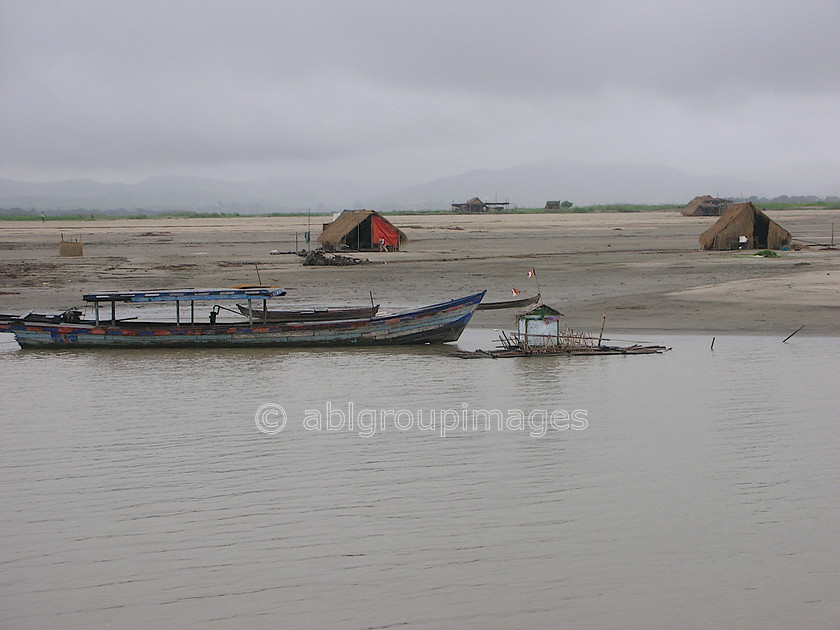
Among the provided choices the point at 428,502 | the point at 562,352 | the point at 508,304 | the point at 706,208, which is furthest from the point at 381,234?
the point at 706,208

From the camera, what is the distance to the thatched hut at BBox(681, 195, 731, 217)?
2611 inches

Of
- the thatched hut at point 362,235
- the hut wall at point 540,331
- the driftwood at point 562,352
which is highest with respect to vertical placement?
the thatched hut at point 362,235

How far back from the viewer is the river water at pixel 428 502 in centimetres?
584

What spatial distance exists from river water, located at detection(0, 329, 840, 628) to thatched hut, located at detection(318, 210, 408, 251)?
2179 cm

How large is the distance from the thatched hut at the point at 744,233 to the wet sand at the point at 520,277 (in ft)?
2.97

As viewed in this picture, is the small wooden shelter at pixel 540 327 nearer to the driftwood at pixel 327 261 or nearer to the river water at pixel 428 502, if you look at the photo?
the river water at pixel 428 502

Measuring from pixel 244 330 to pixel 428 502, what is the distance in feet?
30.5

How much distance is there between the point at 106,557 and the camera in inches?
257

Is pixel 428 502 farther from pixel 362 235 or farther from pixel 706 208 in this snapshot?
pixel 706 208

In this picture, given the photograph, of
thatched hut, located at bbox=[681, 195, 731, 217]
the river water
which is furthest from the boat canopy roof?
thatched hut, located at bbox=[681, 195, 731, 217]

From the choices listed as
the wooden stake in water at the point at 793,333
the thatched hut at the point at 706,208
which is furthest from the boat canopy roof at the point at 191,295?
the thatched hut at the point at 706,208

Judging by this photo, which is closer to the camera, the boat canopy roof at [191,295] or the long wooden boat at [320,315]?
the boat canopy roof at [191,295]

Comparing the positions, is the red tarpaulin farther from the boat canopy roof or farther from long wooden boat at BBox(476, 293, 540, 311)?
the boat canopy roof

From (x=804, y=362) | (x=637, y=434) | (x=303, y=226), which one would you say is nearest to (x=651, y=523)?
(x=637, y=434)
